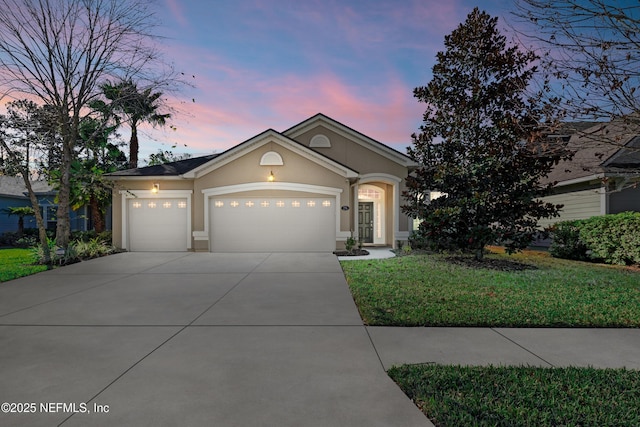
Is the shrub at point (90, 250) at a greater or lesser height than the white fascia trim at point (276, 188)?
lesser

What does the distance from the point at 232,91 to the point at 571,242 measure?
16.7m

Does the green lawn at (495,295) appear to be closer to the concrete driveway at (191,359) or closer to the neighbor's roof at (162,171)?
the concrete driveway at (191,359)

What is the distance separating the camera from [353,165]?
15.6 meters

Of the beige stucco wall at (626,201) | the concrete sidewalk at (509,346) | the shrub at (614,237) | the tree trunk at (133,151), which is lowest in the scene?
the concrete sidewalk at (509,346)

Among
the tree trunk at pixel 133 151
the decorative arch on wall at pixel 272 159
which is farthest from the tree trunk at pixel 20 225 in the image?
the decorative arch on wall at pixel 272 159

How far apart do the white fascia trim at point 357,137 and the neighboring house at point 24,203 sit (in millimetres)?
14495

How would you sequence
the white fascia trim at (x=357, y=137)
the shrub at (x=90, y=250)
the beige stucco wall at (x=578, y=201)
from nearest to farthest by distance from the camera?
the shrub at (x=90, y=250)
the beige stucco wall at (x=578, y=201)
the white fascia trim at (x=357, y=137)

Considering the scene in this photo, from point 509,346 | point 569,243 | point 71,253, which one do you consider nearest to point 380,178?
point 569,243

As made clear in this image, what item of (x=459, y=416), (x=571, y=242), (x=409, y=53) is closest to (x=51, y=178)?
(x=409, y=53)

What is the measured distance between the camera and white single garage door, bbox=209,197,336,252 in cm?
1361

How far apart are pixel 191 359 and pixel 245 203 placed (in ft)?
34.3

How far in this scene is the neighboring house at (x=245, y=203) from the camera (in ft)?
44.6

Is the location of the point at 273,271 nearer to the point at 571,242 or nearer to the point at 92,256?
the point at 92,256

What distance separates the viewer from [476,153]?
9.40 meters
